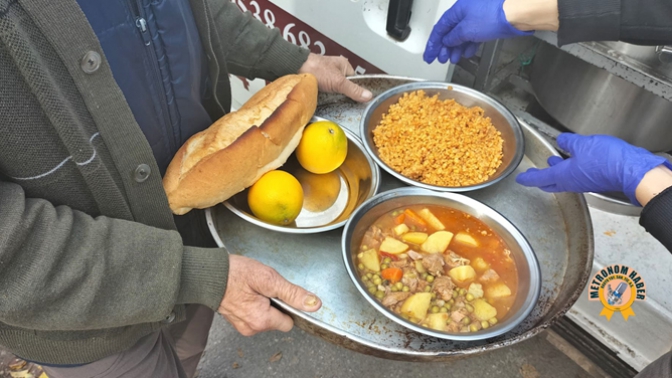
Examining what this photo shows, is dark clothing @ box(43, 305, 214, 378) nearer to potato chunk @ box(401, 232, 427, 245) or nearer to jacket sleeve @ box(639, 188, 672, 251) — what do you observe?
potato chunk @ box(401, 232, 427, 245)

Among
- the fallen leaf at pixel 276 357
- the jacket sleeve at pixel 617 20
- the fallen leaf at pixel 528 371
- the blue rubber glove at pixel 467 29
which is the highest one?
the jacket sleeve at pixel 617 20

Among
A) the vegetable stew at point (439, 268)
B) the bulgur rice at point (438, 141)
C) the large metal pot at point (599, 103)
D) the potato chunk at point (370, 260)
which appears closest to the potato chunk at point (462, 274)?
the vegetable stew at point (439, 268)

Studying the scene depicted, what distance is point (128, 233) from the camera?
Result: 3.42ft

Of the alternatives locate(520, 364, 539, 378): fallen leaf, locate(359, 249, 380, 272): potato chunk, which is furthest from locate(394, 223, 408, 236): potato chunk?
locate(520, 364, 539, 378): fallen leaf

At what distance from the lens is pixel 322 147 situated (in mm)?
1460

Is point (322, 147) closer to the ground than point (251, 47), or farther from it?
closer to the ground

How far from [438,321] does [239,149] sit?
28.8 inches

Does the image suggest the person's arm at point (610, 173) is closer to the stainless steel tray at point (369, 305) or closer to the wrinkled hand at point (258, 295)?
the stainless steel tray at point (369, 305)

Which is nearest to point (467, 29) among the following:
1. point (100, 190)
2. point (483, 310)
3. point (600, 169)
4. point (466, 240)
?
point (600, 169)

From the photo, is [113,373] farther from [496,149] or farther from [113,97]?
[496,149]

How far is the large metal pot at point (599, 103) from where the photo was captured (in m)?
1.78

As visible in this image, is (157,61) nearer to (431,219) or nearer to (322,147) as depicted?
(322,147)

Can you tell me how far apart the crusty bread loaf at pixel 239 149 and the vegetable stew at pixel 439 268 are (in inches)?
15.6

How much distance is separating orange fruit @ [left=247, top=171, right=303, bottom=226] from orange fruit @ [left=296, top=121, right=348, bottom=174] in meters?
0.14
